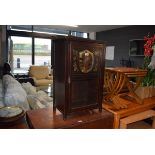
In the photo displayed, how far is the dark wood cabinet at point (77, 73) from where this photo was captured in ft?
3.72

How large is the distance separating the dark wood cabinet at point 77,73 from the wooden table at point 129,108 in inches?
6.8

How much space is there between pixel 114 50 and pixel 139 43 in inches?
55.5

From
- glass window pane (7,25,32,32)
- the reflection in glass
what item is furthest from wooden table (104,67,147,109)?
glass window pane (7,25,32,32)

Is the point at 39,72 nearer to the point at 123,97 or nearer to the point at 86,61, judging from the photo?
the point at 123,97

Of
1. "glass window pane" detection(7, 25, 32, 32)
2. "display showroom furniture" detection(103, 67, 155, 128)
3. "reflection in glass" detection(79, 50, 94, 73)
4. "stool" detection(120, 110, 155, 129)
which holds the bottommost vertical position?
"stool" detection(120, 110, 155, 129)

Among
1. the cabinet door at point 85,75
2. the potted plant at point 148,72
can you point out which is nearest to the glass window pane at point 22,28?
the potted plant at point 148,72

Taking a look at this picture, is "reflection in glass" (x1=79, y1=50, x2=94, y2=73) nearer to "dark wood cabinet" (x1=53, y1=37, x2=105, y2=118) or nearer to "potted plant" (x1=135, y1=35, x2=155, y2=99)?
"dark wood cabinet" (x1=53, y1=37, x2=105, y2=118)

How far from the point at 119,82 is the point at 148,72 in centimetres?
49

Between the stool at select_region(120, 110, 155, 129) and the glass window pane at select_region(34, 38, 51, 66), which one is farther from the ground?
the glass window pane at select_region(34, 38, 51, 66)

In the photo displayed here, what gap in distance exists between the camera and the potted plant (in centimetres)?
178

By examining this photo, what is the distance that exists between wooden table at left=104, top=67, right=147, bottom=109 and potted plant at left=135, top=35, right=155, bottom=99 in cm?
11

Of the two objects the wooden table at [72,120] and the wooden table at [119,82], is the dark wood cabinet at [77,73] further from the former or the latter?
the wooden table at [119,82]

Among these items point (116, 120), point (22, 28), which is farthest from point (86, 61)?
point (22, 28)
